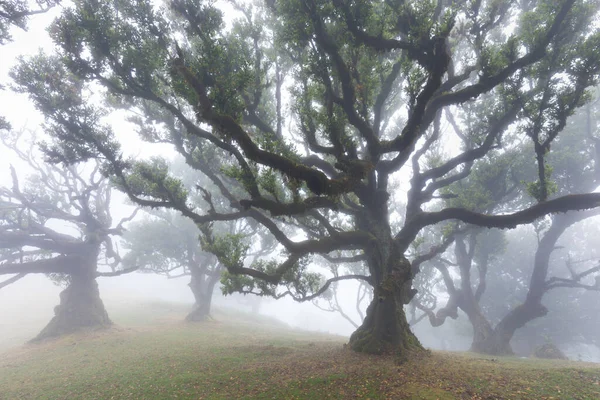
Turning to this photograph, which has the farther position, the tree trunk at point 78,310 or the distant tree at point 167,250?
the distant tree at point 167,250

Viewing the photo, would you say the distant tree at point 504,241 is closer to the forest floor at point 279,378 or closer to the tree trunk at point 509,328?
the tree trunk at point 509,328

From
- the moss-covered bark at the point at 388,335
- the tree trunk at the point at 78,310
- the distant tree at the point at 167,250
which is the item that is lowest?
the tree trunk at the point at 78,310

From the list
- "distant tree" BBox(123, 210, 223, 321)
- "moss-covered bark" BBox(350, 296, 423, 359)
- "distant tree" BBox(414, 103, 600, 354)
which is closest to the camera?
"moss-covered bark" BBox(350, 296, 423, 359)

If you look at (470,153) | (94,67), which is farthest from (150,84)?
(470,153)

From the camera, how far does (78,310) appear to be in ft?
80.9

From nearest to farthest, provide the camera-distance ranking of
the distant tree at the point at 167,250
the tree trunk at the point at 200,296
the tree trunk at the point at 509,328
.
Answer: the tree trunk at the point at 509,328, the tree trunk at the point at 200,296, the distant tree at the point at 167,250

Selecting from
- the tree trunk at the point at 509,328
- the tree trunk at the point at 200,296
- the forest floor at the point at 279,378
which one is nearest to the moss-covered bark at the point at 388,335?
the forest floor at the point at 279,378

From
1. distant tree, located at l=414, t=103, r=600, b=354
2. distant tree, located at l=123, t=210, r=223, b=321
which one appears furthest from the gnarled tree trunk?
distant tree, located at l=123, t=210, r=223, b=321

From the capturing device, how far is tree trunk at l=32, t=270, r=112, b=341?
23.4 m

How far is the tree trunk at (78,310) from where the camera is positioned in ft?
76.7

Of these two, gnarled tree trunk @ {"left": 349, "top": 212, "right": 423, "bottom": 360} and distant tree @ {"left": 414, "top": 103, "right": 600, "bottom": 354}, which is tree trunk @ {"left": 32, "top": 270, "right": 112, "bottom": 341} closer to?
gnarled tree trunk @ {"left": 349, "top": 212, "right": 423, "bottom": 360}

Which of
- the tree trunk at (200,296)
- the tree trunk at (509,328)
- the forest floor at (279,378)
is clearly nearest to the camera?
the forest floor at (279,378)

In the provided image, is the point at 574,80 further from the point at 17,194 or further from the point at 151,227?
the point at 151,227

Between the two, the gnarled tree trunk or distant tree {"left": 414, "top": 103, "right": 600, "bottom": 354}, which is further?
distant tree {"left": 414, "top": 103, "right": 600, "bottom": 354}
